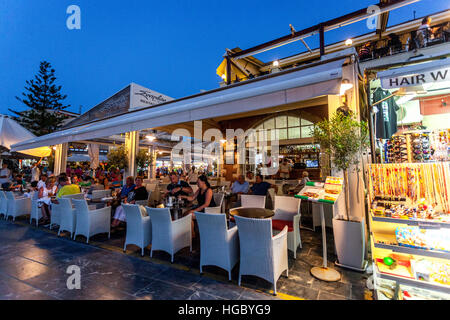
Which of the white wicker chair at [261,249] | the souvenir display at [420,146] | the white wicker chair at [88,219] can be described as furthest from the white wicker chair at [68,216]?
the souvenir display at [420,146]

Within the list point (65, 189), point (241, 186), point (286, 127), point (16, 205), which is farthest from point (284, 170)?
point (16, 205)

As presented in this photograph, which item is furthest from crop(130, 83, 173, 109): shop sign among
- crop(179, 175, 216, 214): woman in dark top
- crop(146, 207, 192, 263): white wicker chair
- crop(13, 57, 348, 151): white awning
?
crop(146, 207, 192, 263): white wicker chair

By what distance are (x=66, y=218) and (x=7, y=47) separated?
→ 8321 centimetres

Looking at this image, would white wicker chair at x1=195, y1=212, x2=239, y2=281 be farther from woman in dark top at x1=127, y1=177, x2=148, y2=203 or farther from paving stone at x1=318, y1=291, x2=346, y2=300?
woman in dark top at x1=127, y1=177, x2=148, y2=203

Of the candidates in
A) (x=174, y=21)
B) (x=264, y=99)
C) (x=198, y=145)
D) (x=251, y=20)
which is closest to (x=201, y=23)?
(x=174, y=21)

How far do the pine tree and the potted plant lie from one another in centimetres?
1919

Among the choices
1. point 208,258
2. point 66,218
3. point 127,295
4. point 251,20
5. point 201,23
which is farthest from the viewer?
point 201,23

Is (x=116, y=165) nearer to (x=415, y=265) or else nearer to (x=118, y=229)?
(x=118, y=229)

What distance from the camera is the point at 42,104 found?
15.9m

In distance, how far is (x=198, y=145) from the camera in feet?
37.9

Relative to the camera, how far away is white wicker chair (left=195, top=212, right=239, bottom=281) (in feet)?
8.21

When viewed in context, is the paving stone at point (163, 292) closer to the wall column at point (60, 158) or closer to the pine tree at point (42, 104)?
the wall column at point (60, 158)

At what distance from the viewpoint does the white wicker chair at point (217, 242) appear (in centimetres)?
250

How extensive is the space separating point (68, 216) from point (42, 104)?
17.4 m
